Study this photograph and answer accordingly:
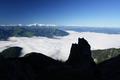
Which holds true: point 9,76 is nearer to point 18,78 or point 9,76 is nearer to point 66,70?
point 18,78

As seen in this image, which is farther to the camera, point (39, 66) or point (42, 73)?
point (39, 66)

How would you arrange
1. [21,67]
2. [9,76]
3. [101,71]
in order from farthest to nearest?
1. [101,71]
2. [21,67]
3. [9,76]

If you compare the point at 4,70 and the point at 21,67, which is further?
the point at 21,67

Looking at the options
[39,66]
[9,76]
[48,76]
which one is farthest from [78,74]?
[9,76]

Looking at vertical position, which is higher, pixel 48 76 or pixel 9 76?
pixel 9 76

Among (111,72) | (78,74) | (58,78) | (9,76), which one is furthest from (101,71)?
(9,76)

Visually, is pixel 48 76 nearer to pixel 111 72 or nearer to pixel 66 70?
pixel 66 70

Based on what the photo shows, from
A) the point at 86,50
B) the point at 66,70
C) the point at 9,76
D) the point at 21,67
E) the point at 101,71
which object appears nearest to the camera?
the point at 9,76

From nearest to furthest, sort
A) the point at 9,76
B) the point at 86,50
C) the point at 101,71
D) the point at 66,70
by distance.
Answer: the point at 9,76 < the point at 66,70 < the point at 101,71 < the point at 86,50

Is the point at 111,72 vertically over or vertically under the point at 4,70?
under
